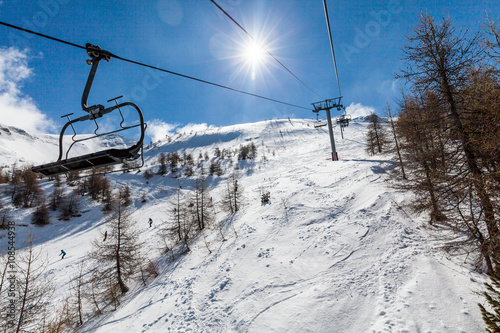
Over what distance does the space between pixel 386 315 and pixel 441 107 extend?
8.36m

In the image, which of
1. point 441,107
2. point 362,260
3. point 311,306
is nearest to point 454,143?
point 441,107

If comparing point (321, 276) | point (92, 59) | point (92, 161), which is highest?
point (92, 59)

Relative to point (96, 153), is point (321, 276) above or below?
below

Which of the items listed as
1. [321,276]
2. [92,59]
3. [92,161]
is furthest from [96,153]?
[321,276]

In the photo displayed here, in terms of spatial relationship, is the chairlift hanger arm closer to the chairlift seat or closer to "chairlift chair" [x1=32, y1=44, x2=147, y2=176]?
"chairlift chair" [x1=32, y1=44, x2=147, y2=176]

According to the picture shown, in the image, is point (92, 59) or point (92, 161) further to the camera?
point (92, 161)

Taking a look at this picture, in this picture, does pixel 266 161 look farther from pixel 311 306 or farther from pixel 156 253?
pixel 311 306

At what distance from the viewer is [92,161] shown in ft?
13.3

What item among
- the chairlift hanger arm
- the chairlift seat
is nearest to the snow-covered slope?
the chairlift seat

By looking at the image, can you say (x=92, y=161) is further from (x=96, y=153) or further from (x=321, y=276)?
(x=321, y=276)

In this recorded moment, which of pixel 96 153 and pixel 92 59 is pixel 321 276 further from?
pixel 92 59

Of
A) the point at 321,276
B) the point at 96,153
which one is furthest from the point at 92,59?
the point at 321,276

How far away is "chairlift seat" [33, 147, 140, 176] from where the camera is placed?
379 centimetres

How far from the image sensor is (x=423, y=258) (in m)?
8.47
